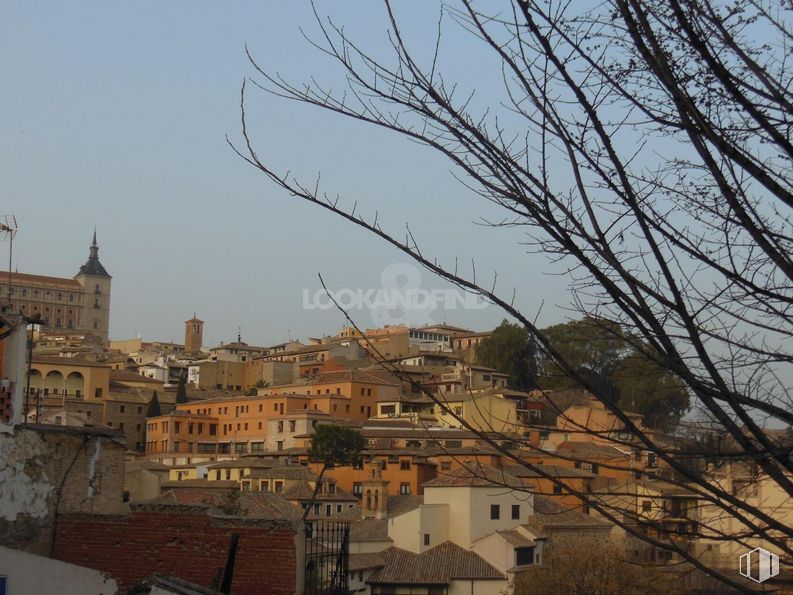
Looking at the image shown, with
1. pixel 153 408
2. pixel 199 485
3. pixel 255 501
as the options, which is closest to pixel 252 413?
pixel 153 408

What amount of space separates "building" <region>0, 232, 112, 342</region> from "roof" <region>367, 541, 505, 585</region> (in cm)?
9470

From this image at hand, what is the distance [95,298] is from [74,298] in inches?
175

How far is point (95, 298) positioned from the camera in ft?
436

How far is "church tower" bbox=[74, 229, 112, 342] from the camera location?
131 meters

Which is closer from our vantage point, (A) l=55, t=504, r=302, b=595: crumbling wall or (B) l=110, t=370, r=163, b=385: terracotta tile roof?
(A) l=55, t=504, r=302, b=595: crumbling wall

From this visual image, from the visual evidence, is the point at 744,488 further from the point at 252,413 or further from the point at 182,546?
the point at 252,413

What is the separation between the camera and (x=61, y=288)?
414 ft

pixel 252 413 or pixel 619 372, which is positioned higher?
pixel 619 372

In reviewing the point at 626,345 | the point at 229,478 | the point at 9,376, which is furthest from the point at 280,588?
the point at 229,478

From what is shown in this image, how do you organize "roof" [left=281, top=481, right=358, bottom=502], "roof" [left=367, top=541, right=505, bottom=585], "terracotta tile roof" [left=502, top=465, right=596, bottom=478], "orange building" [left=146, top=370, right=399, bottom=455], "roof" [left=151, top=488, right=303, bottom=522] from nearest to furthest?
"terracotta tile roof" [left=502, top=465, right=596, bottom=478]
"roof" [left=151, top=488, right=303, bottom=522]
"roof" [left=367, top=541, right=505, bottom=585]
"roof" [left=281, top=481, right=358, bottom=502]
"orange building" [left=146, top=370, right=399, bottom=455]

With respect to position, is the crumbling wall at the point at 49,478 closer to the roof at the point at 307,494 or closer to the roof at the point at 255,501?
the roof at the point at 255,501

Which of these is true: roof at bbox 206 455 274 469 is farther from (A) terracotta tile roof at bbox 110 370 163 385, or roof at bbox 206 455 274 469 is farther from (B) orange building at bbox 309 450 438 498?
(A) terracotta tile roof at bbox 110 370 163 385

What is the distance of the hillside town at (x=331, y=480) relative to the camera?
3939mm

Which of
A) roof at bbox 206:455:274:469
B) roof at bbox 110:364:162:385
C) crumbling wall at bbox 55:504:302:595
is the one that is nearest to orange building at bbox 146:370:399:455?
roof at bbox 206:455:274:469
